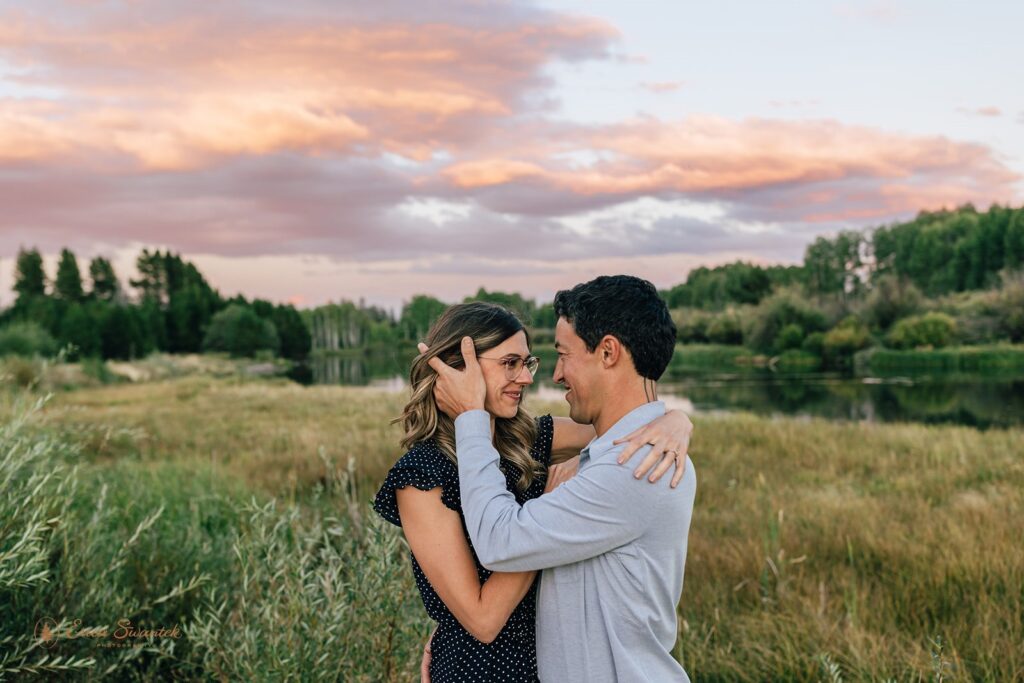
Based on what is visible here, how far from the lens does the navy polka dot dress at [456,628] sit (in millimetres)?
2023

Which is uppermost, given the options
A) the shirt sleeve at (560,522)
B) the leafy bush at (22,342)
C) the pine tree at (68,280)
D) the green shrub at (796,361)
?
the pine tree at (68,280)

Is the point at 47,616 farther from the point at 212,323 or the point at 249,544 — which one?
the point at 212,323

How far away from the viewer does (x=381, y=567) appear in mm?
3404

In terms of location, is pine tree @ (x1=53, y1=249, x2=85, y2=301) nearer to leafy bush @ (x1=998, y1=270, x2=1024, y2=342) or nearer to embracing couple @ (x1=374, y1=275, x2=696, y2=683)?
leafy bush @ (x1=998, y1=270, x2=1024, y2=342)

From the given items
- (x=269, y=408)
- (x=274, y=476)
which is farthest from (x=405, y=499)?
(x=269, y=408)

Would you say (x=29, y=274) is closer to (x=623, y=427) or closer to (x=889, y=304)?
(x=889, y=304)

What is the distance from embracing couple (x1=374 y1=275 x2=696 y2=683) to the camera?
182 centimetres

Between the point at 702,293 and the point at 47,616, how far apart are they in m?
108

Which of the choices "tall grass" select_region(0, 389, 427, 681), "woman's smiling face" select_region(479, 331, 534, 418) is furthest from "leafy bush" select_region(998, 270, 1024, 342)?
"woman's smiling face" select_region(479, 331, 534, 418)

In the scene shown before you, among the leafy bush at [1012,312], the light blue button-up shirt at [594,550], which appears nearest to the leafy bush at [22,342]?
the light blue button-up shirt at [594,550]

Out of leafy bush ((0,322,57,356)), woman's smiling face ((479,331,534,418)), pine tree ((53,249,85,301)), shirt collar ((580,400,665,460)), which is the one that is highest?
pine tree ((53,249,85,301))

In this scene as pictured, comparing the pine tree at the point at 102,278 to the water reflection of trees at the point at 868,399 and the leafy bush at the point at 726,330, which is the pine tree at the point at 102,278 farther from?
the water reflection of trees at the point at 868,399

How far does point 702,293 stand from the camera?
108m

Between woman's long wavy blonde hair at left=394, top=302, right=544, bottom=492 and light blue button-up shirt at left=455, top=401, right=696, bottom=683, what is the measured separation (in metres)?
0.25
